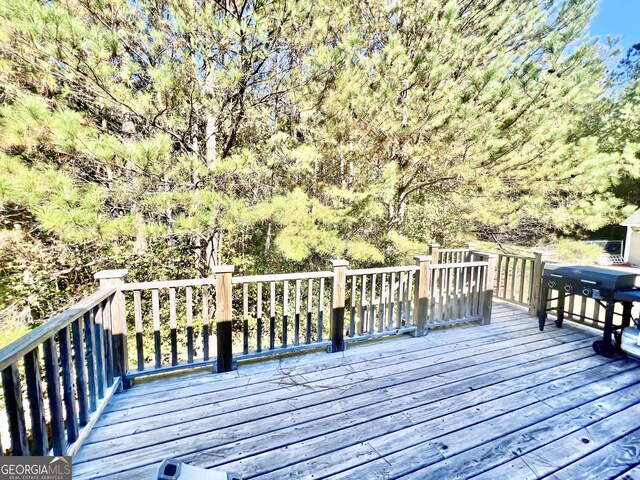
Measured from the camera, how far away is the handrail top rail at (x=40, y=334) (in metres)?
1.24

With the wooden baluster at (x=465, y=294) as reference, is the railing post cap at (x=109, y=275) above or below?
above

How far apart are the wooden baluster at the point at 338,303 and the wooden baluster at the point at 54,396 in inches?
81.1

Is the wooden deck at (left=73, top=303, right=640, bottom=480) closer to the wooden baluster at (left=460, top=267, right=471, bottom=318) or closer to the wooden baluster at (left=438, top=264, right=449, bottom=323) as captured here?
the wooden baluster at (left=438, top=264, right=449, bottom=323)

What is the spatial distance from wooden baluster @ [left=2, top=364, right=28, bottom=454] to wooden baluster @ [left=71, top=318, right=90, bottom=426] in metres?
0.55

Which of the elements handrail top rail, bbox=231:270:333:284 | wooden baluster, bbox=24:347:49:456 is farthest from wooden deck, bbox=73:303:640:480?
handrail top rail, bbox=231:270:333:284

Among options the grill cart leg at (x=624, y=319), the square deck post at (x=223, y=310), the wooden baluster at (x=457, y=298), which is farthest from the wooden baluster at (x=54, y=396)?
the grill cart leg at (x=624, y=319)

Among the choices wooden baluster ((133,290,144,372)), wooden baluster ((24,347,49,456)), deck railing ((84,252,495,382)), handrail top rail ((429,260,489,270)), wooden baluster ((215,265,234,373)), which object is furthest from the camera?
handrail top rail ((429,260,489,270))

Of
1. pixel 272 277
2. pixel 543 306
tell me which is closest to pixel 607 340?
pixel 543 306

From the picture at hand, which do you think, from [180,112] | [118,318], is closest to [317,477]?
[118,318]

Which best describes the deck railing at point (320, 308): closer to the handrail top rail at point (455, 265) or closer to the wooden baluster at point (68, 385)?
the handrail top rail at point (455, 265)

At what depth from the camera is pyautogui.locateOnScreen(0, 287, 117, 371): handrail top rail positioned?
4.07 ft

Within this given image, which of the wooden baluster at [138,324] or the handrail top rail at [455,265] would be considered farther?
the handrail top rail at [455,265]

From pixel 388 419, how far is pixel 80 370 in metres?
1.92

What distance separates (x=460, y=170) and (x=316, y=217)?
98.1 inches
